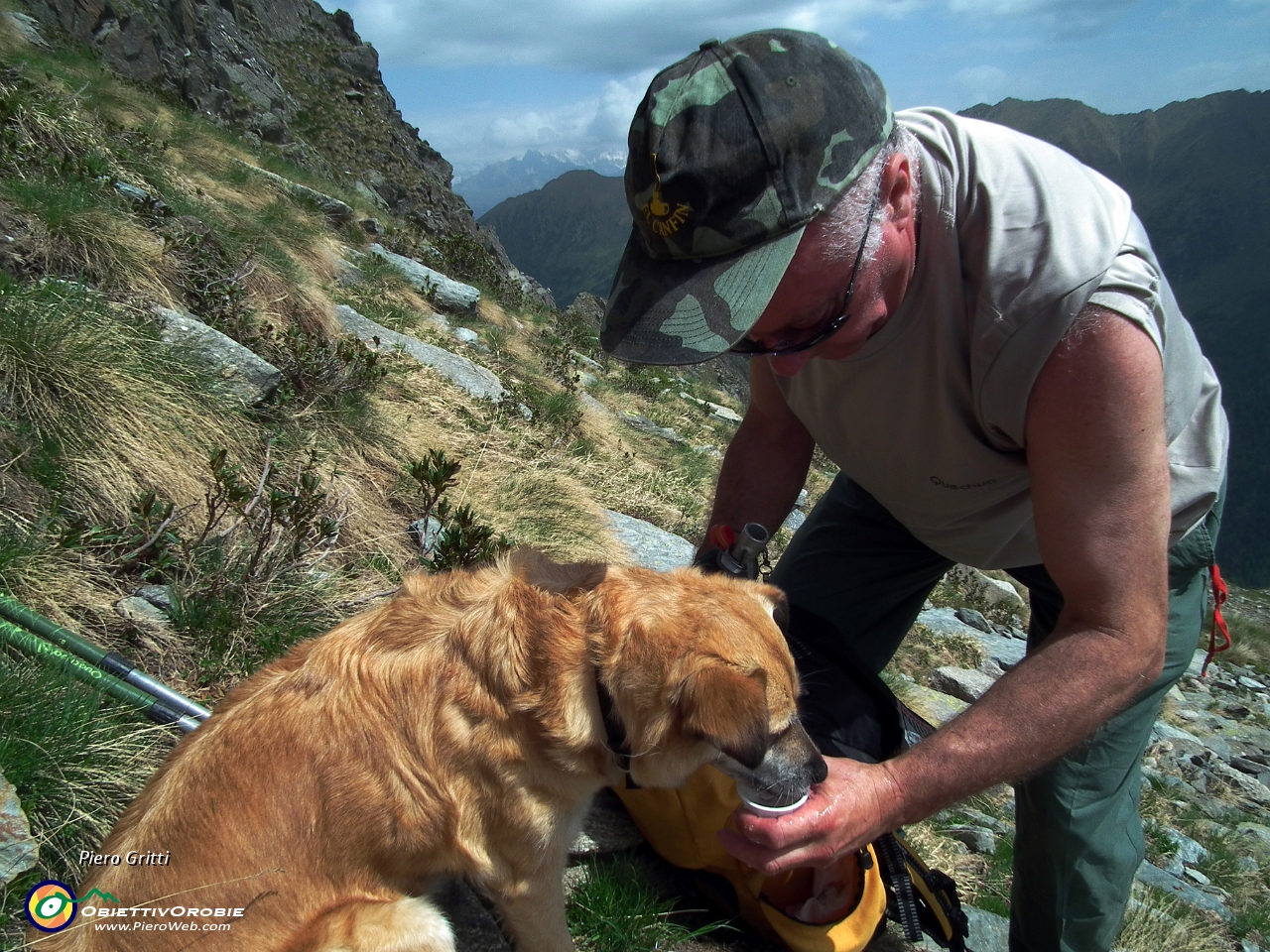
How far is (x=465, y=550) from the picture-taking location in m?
4.19

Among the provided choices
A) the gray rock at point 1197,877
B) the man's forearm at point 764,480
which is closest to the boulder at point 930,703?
the gray rock at point 1197,877

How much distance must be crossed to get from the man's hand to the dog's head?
0.10 metres

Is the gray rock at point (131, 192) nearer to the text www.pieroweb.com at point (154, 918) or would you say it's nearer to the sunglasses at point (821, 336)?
the text www.pieroweb.com at point (154, 918)

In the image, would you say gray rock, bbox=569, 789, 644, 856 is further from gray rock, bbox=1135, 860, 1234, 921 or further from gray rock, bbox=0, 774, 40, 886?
gray rock, bbox=1135, 860, 1234, 921

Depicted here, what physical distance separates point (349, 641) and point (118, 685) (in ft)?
3.52

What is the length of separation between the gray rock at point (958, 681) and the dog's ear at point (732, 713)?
471 centimetres

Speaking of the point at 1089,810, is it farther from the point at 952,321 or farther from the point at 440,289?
the point at 440,289

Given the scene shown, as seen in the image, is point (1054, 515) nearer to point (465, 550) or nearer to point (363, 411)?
point (465, 550)

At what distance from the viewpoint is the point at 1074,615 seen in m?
2.14

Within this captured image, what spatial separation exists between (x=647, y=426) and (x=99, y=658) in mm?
8715

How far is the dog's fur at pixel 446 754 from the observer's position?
2.09 m

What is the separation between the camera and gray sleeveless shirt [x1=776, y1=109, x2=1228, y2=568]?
2.10 meters

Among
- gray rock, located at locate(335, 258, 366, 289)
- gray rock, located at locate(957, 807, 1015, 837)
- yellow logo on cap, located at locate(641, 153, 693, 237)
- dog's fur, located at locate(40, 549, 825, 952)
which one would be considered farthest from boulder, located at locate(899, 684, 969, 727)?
gray rock, located at locate(335, 258, 366, 289)

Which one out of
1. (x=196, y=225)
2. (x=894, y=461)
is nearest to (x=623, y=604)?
(x=894, y=461)
